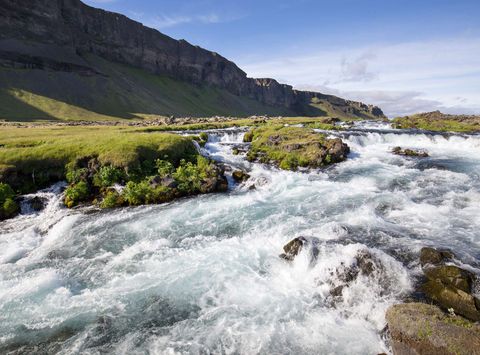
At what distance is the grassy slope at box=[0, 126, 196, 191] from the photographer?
98.3 ft

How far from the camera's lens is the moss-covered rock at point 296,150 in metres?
41.2

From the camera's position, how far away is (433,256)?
16547 millimetres

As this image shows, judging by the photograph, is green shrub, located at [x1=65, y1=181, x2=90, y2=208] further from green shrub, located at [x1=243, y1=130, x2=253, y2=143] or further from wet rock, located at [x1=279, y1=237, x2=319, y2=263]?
green shrub, located at [x1=243, y1=130, x2=253, y2=143]

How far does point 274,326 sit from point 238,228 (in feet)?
33.2

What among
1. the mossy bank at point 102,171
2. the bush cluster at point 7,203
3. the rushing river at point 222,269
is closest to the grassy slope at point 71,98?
the mossy bank at point 102,171

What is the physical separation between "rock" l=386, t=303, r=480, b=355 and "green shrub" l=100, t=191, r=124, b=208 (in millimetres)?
22650

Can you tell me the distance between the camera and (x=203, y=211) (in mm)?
26500

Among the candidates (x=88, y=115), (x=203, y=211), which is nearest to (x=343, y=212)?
(x=203, y=211)

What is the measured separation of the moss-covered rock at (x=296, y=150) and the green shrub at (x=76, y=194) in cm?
2146

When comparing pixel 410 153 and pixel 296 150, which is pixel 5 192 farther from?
pixel 410 153

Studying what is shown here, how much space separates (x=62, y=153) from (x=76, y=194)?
695 centimetres

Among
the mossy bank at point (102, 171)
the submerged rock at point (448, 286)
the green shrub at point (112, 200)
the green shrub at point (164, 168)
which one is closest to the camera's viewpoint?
the submerged rock at point (448, 286)

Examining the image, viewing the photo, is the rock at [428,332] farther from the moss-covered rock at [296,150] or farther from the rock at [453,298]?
the moss-covered rock at [296,150]

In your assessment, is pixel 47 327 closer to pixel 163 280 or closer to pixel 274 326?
pixel 163 280
